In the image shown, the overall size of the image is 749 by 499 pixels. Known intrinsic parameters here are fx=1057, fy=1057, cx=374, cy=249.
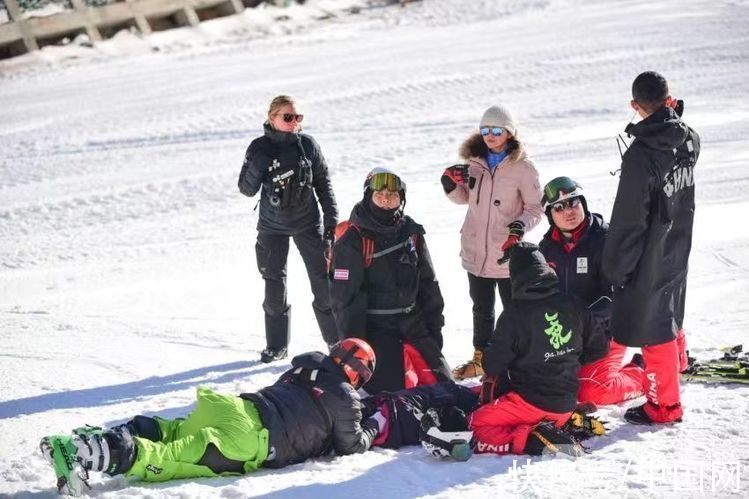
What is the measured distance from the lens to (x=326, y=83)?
13492mm

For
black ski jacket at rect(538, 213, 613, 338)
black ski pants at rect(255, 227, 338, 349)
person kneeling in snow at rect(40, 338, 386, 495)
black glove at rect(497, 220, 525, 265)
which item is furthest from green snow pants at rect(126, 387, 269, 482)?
black ski jacket at rect(538, 213, 613, 338)

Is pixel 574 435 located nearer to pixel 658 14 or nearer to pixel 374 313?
pixel 374 313

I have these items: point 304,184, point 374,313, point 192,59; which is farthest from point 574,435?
point 192,59

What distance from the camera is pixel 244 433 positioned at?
15.5 feet

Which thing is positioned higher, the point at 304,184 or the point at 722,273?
the point at 304,184

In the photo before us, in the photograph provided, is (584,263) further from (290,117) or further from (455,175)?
(290,117)

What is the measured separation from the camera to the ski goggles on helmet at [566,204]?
579 cm

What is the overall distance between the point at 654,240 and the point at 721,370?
→ 1229 mm

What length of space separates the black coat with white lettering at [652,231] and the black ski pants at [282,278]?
83.9 inches

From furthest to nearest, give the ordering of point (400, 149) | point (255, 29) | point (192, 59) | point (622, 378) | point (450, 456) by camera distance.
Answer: point (255, 29) < point (192, 59) < point (400, 149) < point (622, 378) < point (450, 456)

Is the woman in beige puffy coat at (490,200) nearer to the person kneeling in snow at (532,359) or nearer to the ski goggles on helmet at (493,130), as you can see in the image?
the ski goggles on helmet at (493,130)

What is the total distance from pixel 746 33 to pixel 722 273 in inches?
327

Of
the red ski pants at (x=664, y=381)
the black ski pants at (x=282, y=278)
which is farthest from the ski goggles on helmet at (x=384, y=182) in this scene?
the red ski pants at (x=664, y=381)

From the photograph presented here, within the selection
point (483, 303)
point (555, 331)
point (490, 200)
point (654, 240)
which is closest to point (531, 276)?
point (555, 331)
